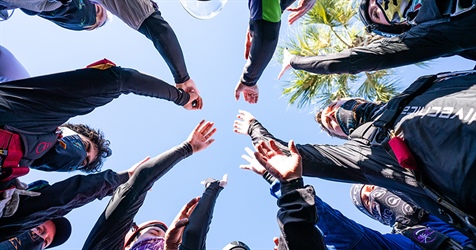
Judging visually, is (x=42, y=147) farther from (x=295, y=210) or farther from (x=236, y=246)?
(x=295, y=210)

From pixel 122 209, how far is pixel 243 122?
1343 mm

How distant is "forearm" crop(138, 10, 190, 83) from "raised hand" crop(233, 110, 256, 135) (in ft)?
2.49

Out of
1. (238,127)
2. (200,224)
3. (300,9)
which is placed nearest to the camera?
(200,224)

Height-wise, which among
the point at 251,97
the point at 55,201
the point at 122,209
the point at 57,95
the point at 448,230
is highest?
the point at 251,97

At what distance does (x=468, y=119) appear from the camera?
43.7 inches

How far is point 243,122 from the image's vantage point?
2838 millimetres

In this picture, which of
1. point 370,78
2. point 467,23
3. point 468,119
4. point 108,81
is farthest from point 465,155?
point 370,78

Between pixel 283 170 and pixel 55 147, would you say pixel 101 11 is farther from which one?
pixel 283 170

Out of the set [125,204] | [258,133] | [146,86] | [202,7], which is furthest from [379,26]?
[125,204]

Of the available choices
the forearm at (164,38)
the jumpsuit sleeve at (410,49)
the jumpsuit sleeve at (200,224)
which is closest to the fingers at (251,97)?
the forearm at (164,38)

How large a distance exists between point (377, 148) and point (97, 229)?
Answer: 72.0 inches

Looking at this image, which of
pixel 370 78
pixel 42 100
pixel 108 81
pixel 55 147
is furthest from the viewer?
pixel 370 78

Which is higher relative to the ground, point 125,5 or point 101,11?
point 101,11

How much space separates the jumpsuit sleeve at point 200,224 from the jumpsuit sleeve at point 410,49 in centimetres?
128
